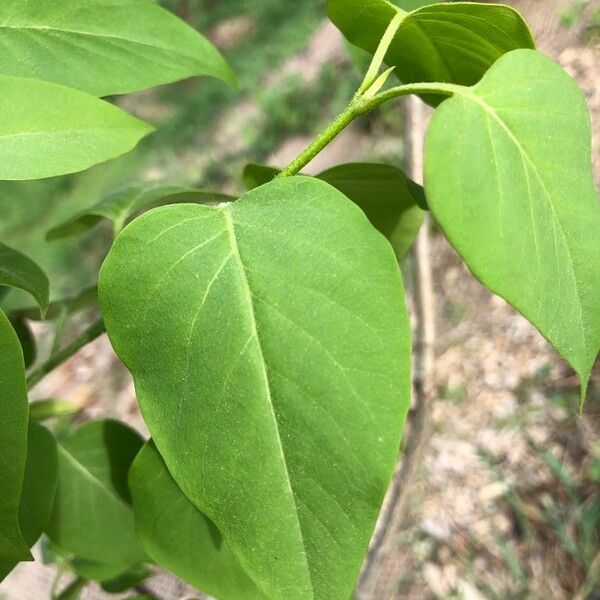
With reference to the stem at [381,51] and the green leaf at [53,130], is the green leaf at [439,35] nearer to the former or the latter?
the stem at [381,51]

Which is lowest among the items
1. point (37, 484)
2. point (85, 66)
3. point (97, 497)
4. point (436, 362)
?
point (436, 362)

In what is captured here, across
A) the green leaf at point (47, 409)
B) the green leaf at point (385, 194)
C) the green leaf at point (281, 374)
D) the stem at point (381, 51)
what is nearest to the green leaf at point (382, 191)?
the green leaf at point (385, 194)

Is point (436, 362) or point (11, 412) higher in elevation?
point (11, 412)

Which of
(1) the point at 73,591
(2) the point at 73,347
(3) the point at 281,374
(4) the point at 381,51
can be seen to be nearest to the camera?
(3) the point at 281,374

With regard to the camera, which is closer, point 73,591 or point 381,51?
point 381,51

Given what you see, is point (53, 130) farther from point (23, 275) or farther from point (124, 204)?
point (124, 204)

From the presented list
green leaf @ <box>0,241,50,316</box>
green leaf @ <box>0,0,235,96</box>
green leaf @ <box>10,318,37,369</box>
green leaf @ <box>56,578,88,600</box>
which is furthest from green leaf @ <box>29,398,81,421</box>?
green leaf @ <box>0,0,235,96</box>

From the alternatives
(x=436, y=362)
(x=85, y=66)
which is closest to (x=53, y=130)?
(x=85, y=66)
